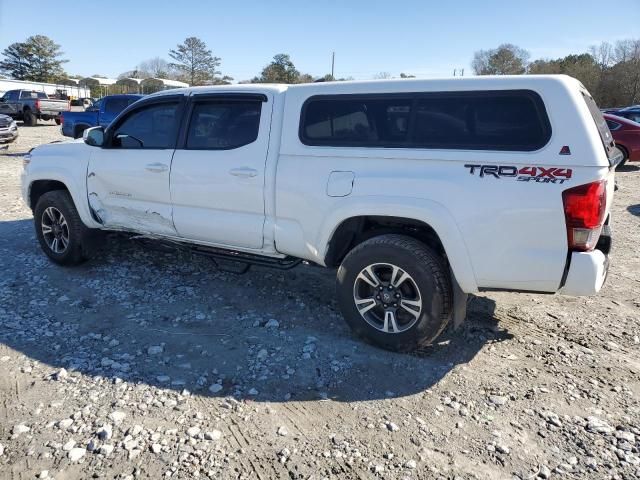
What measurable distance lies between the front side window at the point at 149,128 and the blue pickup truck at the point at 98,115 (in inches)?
390

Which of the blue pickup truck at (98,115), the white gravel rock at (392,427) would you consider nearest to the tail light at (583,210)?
the white gravel rock at (392,427)

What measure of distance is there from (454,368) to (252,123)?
8.34ft

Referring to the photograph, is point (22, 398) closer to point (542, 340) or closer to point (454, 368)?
point (454, 368)

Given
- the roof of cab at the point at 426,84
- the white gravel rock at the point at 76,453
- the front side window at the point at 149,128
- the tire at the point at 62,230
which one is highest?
the roof of cab at the point at 426,84

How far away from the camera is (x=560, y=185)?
306cm

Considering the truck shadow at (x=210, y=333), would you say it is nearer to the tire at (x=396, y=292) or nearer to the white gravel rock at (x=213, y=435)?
the tire at (x=396, y=292)

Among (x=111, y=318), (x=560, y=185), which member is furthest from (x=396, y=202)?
(x=111, y=318)

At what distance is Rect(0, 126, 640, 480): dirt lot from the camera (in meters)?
2.64

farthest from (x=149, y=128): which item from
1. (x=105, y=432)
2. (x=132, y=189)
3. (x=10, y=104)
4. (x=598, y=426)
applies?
(x=10, y=104)

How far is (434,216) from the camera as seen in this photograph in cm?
338

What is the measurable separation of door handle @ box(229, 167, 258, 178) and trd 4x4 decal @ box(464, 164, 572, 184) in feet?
5.63

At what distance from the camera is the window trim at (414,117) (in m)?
3.14

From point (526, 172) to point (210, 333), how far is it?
2643mm

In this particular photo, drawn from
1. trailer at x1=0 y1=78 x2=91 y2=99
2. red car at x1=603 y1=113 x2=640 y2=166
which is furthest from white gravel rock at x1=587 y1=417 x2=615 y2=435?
trailer at x1=0 y1=78 x2=91 y2=99
